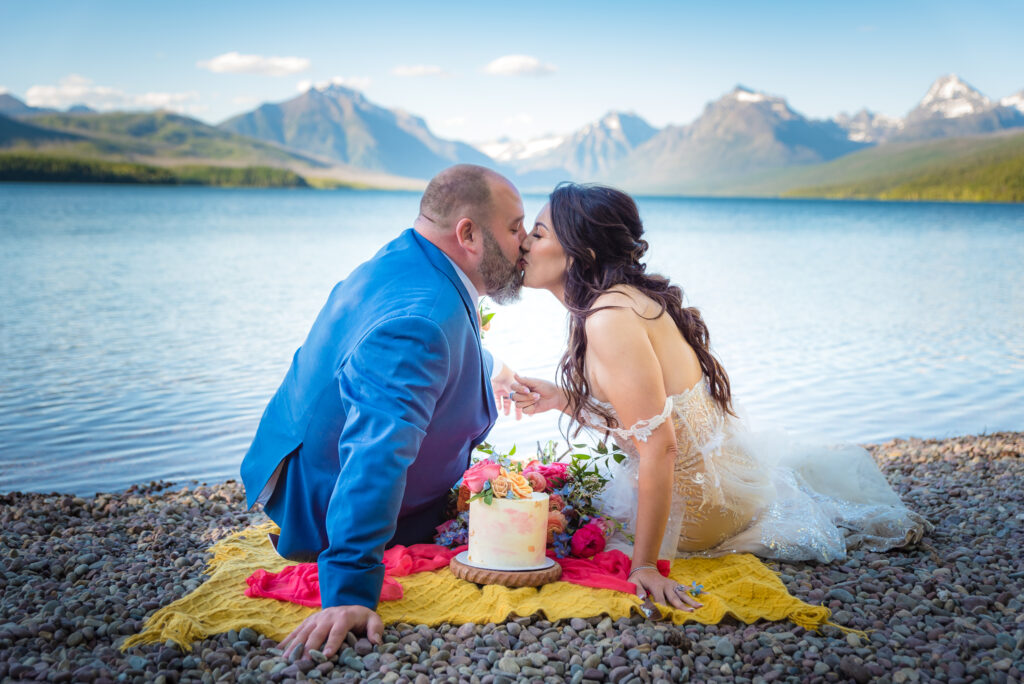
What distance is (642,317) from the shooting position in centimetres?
453

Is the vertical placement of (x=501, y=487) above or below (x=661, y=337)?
below

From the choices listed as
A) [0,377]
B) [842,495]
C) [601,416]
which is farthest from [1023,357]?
[0,377]

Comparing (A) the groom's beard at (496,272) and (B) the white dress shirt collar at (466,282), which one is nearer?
(B) the white dress shirt collar at (466,282)

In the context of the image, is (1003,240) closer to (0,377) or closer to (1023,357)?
(1023,357)

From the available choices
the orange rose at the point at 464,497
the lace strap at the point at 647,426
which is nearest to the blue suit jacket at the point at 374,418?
the orange rose at the point at 464,497

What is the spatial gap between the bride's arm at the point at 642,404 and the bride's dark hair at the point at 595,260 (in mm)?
222

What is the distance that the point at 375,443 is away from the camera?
351cm

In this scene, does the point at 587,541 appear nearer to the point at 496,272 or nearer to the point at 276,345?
the point at 496,272

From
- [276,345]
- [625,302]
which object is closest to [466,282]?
[625,302]

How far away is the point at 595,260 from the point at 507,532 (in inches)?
64.1

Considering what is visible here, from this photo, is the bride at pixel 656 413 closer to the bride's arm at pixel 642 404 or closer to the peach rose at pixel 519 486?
the bride's arm at pixel 642 404

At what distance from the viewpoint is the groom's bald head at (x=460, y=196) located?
457 centimetres

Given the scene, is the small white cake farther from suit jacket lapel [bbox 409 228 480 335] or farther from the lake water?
the lake water

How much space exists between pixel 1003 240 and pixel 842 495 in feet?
166
